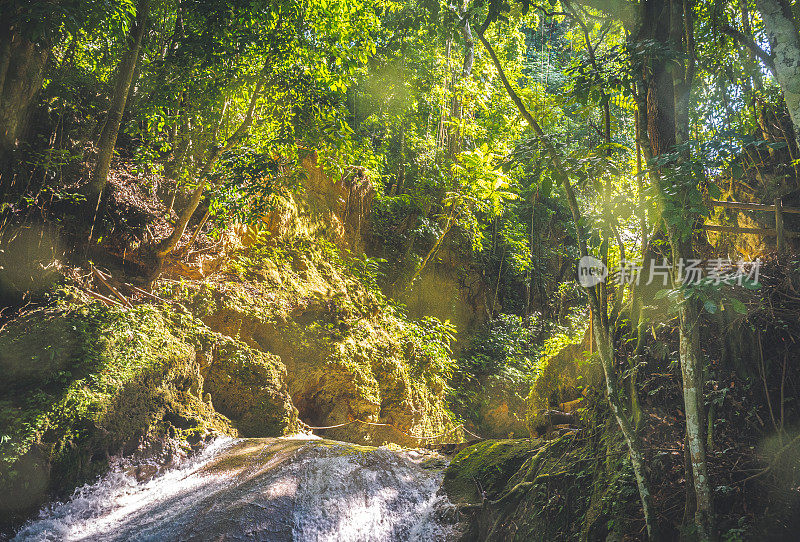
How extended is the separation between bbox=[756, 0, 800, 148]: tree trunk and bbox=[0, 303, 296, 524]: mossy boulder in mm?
6775

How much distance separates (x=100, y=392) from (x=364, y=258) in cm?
763

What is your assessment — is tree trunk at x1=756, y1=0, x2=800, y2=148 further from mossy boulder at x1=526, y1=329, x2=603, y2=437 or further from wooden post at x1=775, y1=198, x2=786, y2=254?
mossy boulder at x1=526, y1=329, x2=603, y2=437

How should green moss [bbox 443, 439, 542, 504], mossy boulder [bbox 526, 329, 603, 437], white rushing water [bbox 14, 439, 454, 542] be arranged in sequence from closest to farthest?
white rushing water [bbox 14, 439, 454, 542] < green moss [bbox 443, 439, 542, 504] < mossy boulder [bbox 526, 329, 603, 437]

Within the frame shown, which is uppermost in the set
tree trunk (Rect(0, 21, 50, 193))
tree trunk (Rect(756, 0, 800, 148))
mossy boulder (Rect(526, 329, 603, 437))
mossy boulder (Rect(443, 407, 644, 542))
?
tree trunk (Rect(0, 21, 50, 193))

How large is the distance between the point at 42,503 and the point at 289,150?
16.9 ft

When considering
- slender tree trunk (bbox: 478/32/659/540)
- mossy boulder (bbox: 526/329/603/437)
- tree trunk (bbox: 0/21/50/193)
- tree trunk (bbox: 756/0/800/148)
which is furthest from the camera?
mossy boulder (bbox: 526/329/603/437)

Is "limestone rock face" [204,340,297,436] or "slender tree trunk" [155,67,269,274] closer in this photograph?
"slender tree trunk" [155,67,269,274]

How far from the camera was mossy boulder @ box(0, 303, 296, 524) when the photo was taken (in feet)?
14.5

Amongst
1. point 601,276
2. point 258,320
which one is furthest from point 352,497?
point 258,320

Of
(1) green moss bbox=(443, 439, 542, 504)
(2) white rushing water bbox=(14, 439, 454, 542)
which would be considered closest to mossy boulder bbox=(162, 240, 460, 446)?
(2) white rushing water bbox=(14, 439, 454, 542)

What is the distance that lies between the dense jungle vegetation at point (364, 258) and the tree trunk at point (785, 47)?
0.05 ft

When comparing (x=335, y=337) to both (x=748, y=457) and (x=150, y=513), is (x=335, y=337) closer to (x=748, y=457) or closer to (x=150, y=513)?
(x=150, y=513)

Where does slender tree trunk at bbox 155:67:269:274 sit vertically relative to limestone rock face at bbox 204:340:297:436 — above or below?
above

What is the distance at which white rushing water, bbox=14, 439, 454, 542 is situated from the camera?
4.11m
